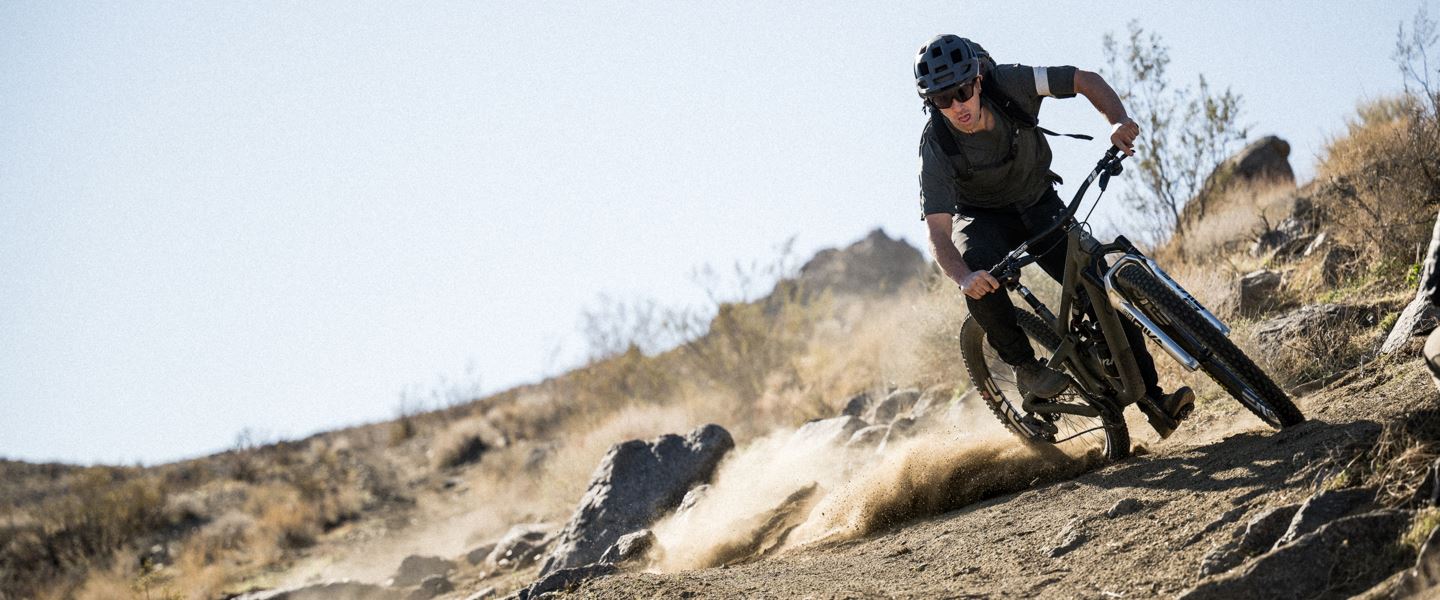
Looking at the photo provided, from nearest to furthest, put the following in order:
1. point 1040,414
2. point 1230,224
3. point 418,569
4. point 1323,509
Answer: point 1323,509
point 1040,414
point 1230,224
point 418,569

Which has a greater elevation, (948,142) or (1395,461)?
(948,142)

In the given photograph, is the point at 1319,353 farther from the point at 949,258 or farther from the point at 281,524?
the point at 281,524

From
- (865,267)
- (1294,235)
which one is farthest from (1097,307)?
(865,267)

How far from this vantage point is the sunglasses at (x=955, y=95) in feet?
18.8

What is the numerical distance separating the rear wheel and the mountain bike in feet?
0.03

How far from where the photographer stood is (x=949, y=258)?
18.6ft

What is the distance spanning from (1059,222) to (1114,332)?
625mm

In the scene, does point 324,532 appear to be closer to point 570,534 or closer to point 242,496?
point 242,496

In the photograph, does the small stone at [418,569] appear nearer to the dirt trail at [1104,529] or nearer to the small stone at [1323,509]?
the dirt trail at [1104,529]

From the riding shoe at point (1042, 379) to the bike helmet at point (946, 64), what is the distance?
168 centimetres

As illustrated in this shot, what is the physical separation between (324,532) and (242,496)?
216 inches

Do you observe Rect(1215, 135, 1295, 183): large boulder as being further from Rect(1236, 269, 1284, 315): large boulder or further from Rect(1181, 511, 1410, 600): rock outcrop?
Rect(1181, 511, 1410, 600): rock outcrop

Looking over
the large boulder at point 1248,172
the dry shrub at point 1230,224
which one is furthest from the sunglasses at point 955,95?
the large boulder at point 1248,172

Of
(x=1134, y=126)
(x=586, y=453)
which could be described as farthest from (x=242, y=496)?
(x=1134, y=126)
